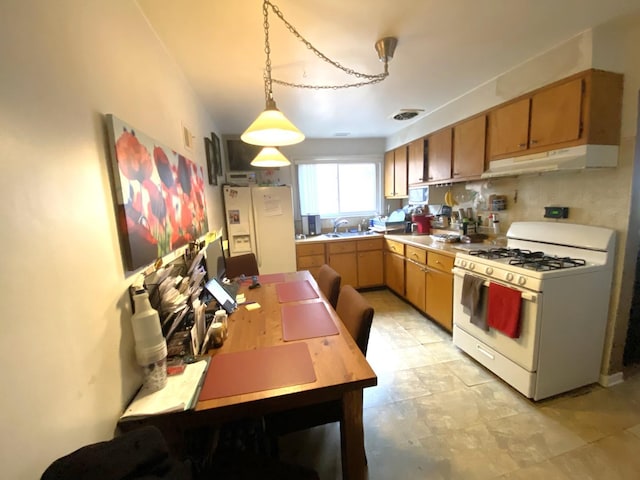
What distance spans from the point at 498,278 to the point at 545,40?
5.27 ft

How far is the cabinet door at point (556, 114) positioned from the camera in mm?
1736

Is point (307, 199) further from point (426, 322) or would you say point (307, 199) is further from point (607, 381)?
point (607, 381)

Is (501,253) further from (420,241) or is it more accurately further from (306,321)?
(306,321)

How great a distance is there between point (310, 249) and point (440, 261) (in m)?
1.75

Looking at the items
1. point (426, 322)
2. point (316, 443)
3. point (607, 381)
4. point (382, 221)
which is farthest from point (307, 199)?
point (607, 381)

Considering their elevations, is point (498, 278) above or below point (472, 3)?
below

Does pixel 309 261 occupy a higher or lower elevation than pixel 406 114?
lower

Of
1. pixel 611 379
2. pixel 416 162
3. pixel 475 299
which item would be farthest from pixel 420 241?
pixel 611 379

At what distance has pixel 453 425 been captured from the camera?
1682 mm

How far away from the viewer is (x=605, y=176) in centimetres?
182

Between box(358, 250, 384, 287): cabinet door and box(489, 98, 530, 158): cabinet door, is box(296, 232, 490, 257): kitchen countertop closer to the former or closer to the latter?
box(358, 250, 384, 287): cabinet door

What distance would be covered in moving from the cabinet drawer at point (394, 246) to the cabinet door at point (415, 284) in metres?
0.22

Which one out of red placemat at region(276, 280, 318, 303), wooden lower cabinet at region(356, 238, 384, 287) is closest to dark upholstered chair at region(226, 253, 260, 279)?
red placemat at region(276, 280, 318, 303)

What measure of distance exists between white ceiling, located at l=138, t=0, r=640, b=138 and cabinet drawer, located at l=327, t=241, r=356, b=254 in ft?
6.17
